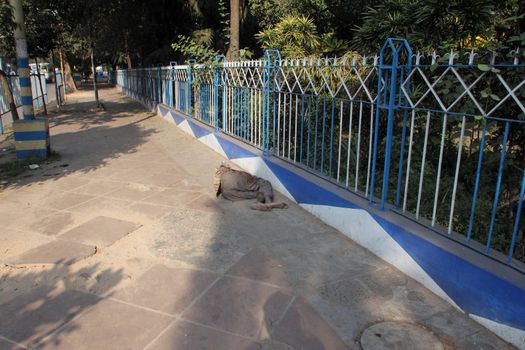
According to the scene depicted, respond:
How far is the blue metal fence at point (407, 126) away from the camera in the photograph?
298cm

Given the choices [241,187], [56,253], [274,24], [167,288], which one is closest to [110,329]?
[167,288]

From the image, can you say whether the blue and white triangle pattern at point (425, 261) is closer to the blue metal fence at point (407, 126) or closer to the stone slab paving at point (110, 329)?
the blue metal fence at point (407, 126)

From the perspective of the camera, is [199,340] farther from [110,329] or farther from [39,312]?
[39,312]

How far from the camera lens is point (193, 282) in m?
3.19

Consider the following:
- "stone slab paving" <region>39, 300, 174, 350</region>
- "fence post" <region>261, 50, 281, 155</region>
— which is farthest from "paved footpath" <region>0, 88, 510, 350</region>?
"fence post" <region>261, 50, 281, 155</region>

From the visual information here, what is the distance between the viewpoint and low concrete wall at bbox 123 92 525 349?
2461mm

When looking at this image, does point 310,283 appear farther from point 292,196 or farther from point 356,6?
point 356,6

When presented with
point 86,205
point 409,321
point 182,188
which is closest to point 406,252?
point 409,321

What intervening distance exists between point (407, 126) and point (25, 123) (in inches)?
255

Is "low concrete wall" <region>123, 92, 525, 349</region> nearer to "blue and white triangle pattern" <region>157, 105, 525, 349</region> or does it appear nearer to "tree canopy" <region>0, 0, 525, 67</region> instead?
"blue and white triangle pattern" <region>157, 105, 525, 349</region>

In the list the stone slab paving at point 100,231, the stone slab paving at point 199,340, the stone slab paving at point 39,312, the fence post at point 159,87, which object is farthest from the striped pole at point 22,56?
the stone slab paving at point 199,340

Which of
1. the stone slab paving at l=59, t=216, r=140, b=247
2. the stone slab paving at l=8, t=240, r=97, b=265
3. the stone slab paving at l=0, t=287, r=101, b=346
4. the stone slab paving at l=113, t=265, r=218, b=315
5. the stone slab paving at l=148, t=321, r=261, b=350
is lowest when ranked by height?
the stone slab paving at l=0, t=287, r=101, b=346

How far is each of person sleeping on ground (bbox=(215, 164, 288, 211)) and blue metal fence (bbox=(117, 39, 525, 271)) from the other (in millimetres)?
495

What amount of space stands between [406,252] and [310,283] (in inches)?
30.9
